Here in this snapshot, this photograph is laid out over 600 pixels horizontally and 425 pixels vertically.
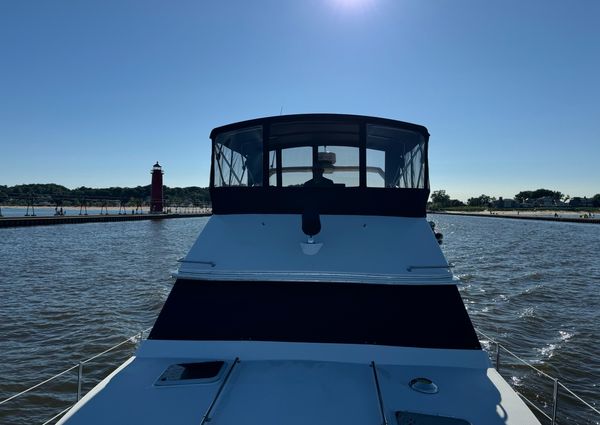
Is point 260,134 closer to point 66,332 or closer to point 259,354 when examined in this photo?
point 259,354

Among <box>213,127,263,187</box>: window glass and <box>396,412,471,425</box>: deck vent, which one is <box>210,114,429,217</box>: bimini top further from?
<box>396,412,471,425</box>: deck vent

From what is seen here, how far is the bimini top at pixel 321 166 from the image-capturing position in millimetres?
5535

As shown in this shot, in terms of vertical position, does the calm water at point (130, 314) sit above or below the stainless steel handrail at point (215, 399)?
below

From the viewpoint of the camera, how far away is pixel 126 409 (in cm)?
329

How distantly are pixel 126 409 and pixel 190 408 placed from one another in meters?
0.57

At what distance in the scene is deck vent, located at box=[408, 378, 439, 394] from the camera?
3.65m

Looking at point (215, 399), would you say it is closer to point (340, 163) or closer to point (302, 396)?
point (302, 396)

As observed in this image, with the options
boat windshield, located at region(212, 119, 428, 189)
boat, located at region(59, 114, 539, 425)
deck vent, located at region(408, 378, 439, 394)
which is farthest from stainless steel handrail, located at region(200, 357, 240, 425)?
boat windshield, located at region(212, 119, 428, 189)

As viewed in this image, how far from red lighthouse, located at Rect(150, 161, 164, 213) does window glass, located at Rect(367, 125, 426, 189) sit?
8150 centimetres

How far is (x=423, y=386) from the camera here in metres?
3.71

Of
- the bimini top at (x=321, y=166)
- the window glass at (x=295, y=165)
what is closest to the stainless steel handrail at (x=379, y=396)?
the bimini top at (x=321, y=166)

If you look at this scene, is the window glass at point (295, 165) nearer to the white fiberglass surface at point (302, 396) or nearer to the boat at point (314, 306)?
the boat at point (314, 306)

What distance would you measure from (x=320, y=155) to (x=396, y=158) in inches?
49.0

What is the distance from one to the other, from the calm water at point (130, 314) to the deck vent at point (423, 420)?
5.95 metres
